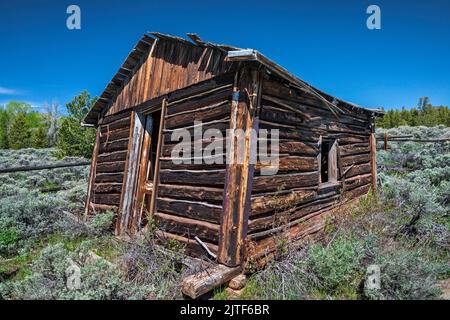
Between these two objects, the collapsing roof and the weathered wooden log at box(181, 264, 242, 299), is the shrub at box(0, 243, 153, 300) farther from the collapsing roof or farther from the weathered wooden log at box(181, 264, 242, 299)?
the collapsing roof

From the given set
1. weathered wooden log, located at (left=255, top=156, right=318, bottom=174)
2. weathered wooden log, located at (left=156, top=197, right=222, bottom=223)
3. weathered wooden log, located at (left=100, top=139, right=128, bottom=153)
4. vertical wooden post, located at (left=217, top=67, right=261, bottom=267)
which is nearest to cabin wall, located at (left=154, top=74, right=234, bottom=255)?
weathered wooden log, located at (left=156, top=197, right=222, bottom=223)

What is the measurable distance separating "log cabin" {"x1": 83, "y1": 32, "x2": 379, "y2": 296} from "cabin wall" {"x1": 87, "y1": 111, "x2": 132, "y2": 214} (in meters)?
0.03

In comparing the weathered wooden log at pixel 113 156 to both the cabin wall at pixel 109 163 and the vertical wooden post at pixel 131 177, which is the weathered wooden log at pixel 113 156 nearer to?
the cabin wall at pixel 109 163

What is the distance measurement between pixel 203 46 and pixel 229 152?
2.02 meters

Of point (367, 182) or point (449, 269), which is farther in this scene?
point (367, 182)

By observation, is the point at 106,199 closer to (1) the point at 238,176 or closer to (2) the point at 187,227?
(2) the point at 187,227

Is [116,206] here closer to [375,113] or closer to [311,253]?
[311,253]

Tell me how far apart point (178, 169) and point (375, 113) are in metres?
6.62

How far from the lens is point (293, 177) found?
5211mm

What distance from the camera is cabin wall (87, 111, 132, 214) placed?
6996 mm

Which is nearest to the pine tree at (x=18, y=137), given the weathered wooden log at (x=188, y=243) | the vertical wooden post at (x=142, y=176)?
the vertical wooden post at (x=142, y=176)

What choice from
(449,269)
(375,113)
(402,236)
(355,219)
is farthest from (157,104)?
(375,113)

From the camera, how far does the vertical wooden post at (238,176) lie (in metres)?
4.07
